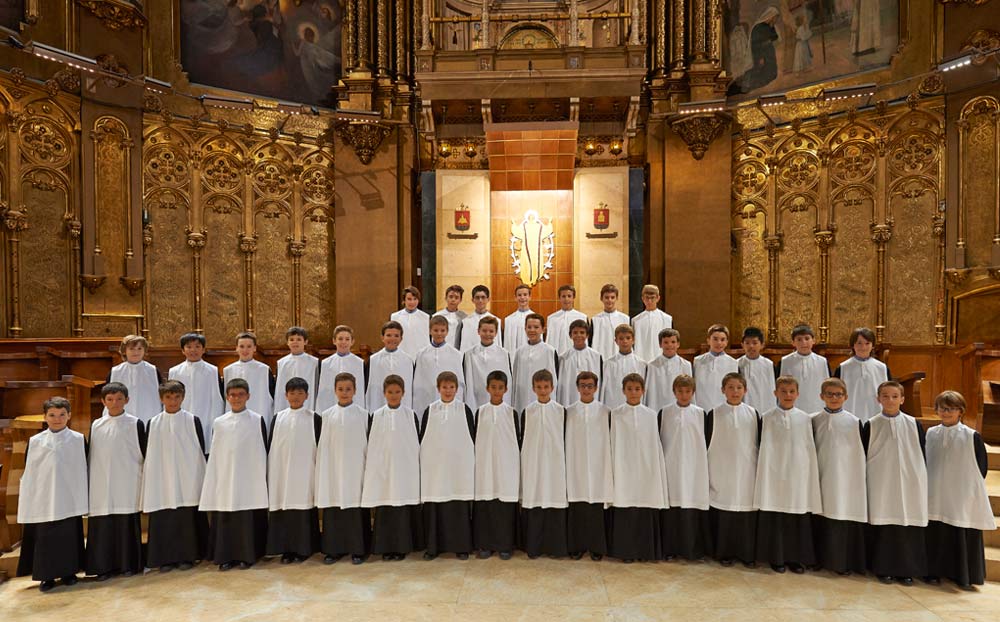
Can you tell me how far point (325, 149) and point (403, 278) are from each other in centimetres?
236

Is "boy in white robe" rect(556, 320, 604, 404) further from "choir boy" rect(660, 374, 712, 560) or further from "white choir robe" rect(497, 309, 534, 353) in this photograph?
"choir boy" rect(660, 374, 712, 560)

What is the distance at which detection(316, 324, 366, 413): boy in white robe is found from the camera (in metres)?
5.83

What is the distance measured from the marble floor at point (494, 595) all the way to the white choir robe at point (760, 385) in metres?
1.56

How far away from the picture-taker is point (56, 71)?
27.4 ft

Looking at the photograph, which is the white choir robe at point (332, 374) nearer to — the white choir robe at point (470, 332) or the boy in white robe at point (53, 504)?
the white choir robe at point (470, 332)

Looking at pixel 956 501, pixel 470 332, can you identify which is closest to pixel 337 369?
pixel 470 332

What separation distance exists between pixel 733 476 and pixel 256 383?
4020 millimetres

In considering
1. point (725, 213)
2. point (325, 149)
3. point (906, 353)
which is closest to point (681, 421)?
point (906, 353)

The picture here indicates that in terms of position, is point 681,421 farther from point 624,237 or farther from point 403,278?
point 403,278

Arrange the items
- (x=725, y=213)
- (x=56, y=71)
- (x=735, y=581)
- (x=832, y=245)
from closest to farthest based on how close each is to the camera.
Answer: (x=735, y=581) < (x=56, y=71) < (x=832, y=245) < (x=725, y=213)

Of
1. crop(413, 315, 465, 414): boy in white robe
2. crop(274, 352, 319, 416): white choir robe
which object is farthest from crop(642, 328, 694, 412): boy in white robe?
crop(274, 352, 319, 416): white choir robe

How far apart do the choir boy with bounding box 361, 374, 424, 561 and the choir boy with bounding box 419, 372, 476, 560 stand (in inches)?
3.7

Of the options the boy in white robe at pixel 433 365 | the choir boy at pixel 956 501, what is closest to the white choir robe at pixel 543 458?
the boy in white robe at pixel 433 365

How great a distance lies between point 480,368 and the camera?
238 inches
